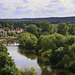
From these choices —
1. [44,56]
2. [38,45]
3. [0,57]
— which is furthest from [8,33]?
[0,57]

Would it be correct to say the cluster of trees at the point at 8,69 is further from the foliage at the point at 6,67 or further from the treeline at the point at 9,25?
the treeline at the point at 9,25

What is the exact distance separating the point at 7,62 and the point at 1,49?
8392 mm

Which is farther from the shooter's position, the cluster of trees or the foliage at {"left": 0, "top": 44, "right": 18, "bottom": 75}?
the foliage at {"left": 0, "top": 44, "right": 18, "bottom": 75}

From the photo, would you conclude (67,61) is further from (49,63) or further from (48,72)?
(49,63)

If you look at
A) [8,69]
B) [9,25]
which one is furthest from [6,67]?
[9,25]

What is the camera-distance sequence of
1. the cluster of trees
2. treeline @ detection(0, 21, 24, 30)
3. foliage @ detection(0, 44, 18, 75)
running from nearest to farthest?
1. the cluster of trees
2. foliage @ detection(0, 44, 18, 75)
3. treeline @ detection(0, 21, 24, 30)


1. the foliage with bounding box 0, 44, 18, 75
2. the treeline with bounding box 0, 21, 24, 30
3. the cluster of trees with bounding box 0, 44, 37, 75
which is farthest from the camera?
the treeline with bounding box 0, 21, 24, 30

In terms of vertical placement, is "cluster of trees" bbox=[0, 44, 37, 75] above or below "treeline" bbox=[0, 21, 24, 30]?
above

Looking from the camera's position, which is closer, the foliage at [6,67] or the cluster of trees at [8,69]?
the cluster of trees at [8,69]

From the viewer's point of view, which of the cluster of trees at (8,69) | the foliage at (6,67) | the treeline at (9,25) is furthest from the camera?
the treeline at (9,25)

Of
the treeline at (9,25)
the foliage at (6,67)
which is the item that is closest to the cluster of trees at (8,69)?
the foliage at (6,67)

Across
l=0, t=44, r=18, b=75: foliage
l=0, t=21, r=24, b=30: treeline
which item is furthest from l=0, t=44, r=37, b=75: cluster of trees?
l=0, t=21, r=24, b=30: treeline

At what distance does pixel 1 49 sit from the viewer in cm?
2962

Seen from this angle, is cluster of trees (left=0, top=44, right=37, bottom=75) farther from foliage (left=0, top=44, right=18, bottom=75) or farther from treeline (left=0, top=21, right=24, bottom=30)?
treeline (left=0, top=21, right=24, bottom=30)
